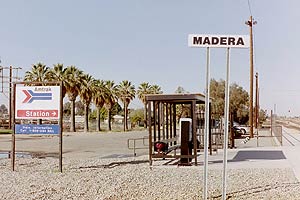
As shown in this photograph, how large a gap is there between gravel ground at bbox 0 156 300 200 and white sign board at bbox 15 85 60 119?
1.85 m

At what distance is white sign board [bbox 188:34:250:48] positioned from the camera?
8.55 metres

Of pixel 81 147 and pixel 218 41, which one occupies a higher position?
pixel 218 41

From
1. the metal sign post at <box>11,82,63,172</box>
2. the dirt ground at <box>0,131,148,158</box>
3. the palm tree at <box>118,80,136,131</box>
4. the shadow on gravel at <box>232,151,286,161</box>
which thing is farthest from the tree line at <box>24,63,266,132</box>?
the metal sign post at <box>11,82,63,172</box>

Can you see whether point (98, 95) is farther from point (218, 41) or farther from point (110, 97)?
point (218, 41)

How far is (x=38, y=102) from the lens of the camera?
1543 centimetres

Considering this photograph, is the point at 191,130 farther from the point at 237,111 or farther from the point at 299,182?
the point at 237,111

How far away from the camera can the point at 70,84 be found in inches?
2386

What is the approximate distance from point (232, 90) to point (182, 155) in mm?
60264

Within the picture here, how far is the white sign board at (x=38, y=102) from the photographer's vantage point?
15320 mm

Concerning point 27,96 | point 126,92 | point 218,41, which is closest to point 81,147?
point 27,96

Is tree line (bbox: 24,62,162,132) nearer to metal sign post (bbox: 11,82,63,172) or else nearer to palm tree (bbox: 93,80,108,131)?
palm tree (bbox: 93,80,108,131)

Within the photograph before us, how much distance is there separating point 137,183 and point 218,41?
4662mm

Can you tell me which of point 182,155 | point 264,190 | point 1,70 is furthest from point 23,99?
point 1,70

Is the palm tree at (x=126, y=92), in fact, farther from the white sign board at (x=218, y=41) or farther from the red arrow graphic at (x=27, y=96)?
the white sign board at (x=218, y=41)
